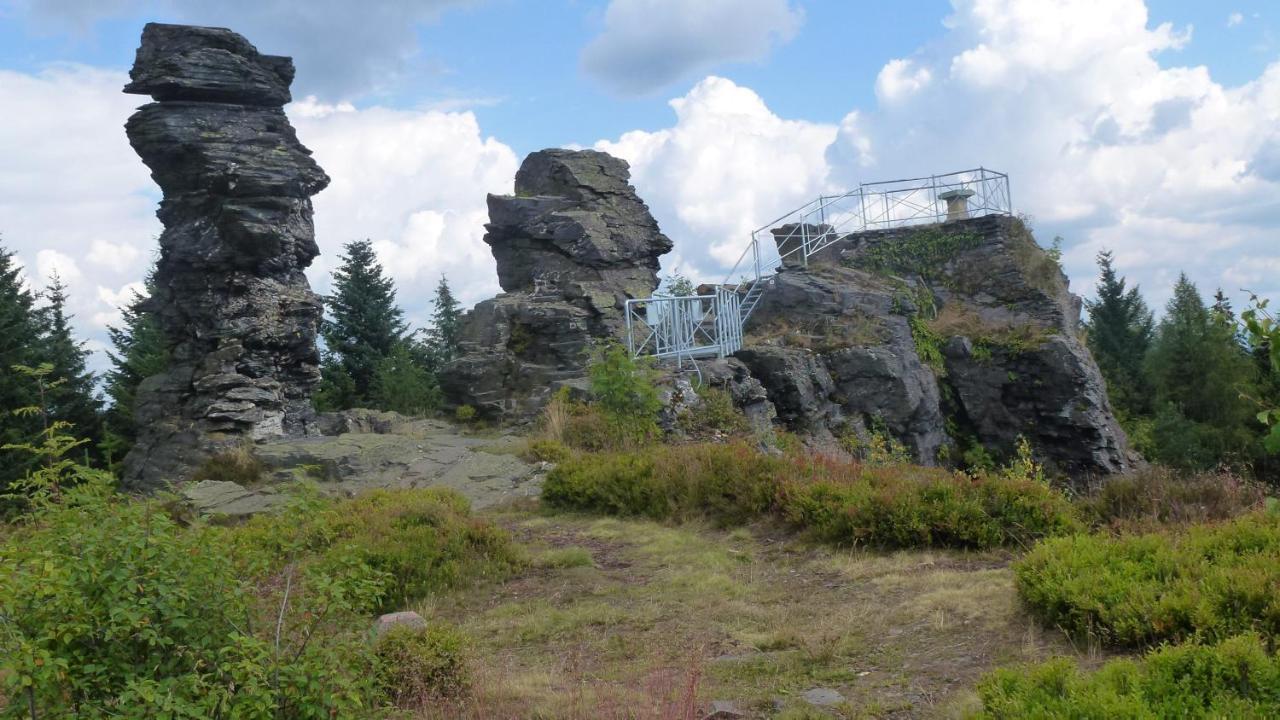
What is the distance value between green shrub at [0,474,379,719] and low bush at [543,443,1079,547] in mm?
5684

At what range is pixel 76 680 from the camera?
13.1 feet

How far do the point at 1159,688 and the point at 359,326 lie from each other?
31.9 metres

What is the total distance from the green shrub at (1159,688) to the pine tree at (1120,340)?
38548mm

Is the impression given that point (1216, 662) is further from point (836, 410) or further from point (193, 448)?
point (193, 448)

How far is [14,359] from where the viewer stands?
974 inches

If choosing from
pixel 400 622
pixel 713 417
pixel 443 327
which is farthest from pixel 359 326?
pixel 400 622

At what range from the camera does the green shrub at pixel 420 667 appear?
566cm

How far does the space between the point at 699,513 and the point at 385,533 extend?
142 inches

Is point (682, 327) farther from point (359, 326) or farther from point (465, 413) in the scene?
point (359, 326)

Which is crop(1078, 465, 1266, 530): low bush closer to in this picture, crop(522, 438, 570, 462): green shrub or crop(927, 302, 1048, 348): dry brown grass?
crop(522, 438, 570, 462): green shrub

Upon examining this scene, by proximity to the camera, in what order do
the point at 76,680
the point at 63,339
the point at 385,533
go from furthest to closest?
1. the point at 63,339
2. the point at 385,533
3. the point at 76,680

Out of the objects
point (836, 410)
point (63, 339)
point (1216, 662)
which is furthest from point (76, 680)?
point (63, 339)

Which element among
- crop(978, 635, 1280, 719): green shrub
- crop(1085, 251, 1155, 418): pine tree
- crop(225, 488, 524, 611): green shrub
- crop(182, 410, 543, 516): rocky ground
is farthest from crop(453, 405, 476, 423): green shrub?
crop(1085, 251, 1155, 418): pine tree

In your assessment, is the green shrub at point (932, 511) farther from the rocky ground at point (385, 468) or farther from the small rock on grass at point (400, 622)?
the rocky ground at point (385, 468)
